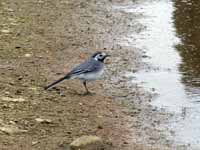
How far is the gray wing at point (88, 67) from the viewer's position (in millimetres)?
9273

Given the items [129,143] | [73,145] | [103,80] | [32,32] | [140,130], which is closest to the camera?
[73,145]

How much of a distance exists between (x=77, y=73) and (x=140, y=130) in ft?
4.81

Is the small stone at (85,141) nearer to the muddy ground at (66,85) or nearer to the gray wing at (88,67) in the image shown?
the muddy ground at (66,85)

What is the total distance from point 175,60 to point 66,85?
7.55 feet

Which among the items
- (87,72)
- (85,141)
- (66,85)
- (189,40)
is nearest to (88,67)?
(87,72)

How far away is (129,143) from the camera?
7723 mm

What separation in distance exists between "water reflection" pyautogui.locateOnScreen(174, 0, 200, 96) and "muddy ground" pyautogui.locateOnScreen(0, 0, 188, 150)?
2.43 feet

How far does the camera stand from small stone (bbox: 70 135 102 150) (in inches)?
282

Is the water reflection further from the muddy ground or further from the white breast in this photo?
the white breast

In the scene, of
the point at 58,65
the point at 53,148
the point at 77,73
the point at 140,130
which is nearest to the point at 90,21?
the point at 58,65

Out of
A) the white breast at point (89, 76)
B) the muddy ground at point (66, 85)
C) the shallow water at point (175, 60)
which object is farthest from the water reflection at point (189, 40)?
the white breast at point (89, 76)

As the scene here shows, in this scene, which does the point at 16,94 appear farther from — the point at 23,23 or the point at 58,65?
the point at 23,23

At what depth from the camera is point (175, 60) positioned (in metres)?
11.4

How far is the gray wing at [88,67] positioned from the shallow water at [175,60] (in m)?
0.88
